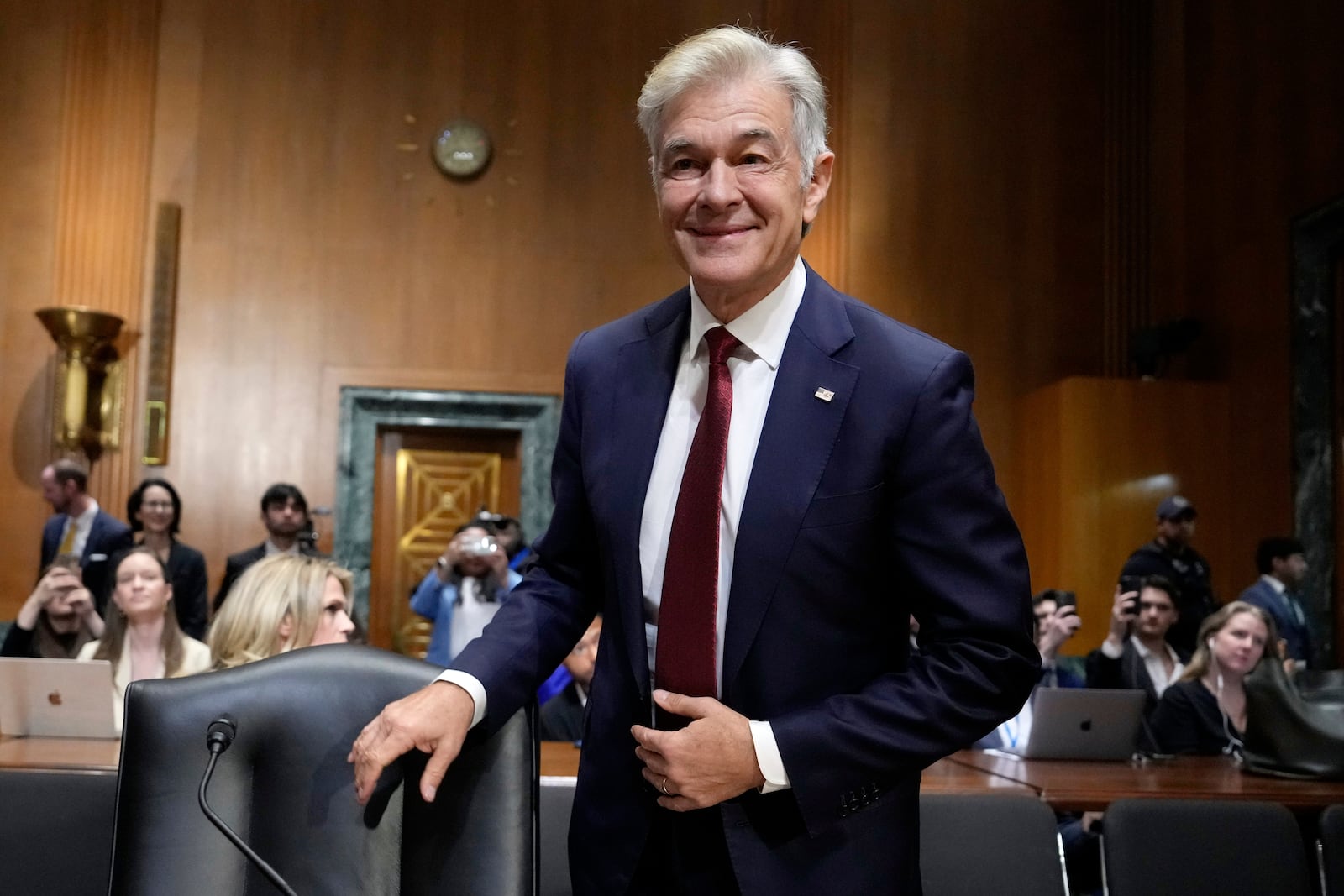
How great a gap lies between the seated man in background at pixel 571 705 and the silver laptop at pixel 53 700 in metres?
1.24

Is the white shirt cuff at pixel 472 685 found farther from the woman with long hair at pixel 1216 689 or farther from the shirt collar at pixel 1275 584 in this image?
the shirt collar at pixel 1275 584

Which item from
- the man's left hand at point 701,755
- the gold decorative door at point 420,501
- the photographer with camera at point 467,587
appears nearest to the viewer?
the man's left hand at point 701,755

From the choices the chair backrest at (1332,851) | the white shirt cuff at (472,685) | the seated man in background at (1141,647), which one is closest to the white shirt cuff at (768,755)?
the white shirt cuff at (472,685)

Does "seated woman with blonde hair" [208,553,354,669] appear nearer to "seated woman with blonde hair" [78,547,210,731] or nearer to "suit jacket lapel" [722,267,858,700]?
"seated woman with blonde hair" [78,547,210,731]

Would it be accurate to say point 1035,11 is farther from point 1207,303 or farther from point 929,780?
point 929,780

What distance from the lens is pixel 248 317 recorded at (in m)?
7.31

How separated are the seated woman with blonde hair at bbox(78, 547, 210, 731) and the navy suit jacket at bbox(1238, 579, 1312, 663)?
4436 mm

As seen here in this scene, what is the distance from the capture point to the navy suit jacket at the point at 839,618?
1.25m

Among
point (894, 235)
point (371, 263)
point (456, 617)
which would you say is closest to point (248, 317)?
point (371, 263)

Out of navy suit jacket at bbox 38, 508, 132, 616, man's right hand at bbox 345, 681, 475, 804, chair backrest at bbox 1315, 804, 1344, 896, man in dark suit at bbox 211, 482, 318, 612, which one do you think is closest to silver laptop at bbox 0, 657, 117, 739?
navy suit jacket at bbox 38, 508, 132, 616

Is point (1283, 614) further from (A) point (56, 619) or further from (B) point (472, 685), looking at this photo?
(B) point (472, 685)

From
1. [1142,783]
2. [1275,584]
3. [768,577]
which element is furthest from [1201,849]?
[1275,584]

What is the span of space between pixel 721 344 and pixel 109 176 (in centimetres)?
680

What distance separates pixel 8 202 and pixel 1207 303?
6.92 metres
